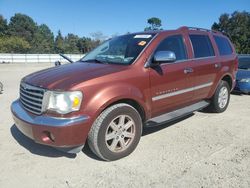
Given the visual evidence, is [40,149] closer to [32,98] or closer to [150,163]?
[32,98]

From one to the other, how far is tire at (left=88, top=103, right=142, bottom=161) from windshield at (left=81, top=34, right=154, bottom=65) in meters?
0.86

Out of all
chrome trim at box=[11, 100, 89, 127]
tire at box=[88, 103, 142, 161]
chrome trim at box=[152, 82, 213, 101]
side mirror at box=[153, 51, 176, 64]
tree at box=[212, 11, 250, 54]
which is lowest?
tire at box=[88, 103, 142, 161]

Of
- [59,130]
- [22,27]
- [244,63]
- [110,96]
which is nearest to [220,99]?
[110,96]

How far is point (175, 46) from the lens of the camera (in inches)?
201

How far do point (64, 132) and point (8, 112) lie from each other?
390 cm

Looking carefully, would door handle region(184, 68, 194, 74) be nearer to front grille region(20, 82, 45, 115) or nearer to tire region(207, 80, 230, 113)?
tire region(207, 80, 230, 113)

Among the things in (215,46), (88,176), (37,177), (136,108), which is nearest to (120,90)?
(136,108)

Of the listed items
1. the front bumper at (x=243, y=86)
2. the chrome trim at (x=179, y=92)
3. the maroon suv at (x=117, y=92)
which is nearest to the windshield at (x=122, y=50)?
the maroon suv at (x=117, y=92)

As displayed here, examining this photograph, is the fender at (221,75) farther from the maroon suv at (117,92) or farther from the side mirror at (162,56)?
the side mirror at (162,56)

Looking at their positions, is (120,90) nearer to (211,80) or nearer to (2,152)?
(2,152)

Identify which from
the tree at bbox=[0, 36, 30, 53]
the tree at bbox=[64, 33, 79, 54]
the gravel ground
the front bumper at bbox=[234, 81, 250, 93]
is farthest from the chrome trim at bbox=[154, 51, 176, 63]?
the tree at bbox=[64, 33, 79, 54]

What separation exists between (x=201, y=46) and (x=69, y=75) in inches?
121

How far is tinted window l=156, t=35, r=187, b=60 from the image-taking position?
4.85 meters

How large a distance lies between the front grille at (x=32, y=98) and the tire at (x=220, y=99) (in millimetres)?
4096
